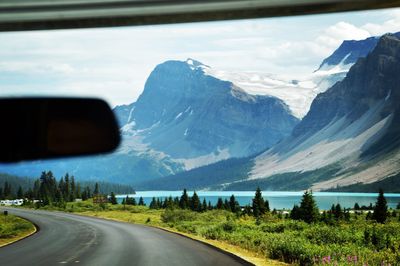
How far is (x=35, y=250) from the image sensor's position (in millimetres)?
34312

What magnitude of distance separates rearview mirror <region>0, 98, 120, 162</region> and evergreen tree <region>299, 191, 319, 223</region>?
64.5 metres

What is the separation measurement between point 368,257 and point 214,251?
866cm

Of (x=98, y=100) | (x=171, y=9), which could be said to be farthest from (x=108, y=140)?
(x=171, y=9)

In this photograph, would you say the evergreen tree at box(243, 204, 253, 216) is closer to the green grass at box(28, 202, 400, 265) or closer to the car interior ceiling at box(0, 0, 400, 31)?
the green grass at box(28, 202, 400, 265)

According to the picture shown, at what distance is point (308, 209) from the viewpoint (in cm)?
6875

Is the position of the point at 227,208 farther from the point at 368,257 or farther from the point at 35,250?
the point at 368,257

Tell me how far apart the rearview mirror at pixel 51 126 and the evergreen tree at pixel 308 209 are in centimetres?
6448

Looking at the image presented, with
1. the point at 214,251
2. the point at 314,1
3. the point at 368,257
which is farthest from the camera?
the point at 214,251

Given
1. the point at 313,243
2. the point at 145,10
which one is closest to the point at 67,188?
the point at 313,243

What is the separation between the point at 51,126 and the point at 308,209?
223ft

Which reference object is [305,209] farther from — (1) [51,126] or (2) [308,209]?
(1) [51,126]

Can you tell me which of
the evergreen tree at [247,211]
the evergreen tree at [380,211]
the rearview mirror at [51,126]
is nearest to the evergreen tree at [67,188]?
the evergreen tree at [247,211]

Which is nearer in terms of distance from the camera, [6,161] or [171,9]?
[6,161]

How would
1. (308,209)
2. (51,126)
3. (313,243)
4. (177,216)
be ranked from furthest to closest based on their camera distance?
(308,209)
(177,216)
(313,243)
(51,126)
